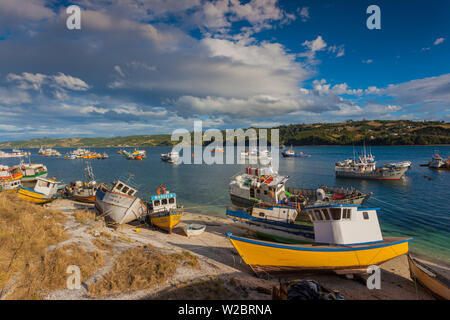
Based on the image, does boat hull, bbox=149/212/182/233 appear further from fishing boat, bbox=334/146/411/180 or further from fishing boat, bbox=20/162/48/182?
fishing boat, bbox=20/162/48/182

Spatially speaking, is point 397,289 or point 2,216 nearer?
point 397,289

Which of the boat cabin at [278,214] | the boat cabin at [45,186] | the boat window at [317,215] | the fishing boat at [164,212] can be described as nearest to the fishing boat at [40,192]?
the boat cabin at [45,186]

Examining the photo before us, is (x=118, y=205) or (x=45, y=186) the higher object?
(x=45, y=186)

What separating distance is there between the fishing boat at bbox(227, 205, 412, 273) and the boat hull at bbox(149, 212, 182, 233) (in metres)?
9.71

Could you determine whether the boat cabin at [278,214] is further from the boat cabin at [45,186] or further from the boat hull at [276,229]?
the boat cabin at [45,186]

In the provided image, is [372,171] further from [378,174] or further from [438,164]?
[438,164]

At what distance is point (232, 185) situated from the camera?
1227 inches

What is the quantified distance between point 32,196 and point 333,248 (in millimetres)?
40119

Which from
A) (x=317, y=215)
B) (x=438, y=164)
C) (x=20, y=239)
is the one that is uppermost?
(x=438, y=164)

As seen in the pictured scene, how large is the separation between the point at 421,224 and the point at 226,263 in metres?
25.9

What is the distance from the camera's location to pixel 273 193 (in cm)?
2580

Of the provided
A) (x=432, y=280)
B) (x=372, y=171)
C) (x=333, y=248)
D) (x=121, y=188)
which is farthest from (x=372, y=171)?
(x=121, y=188)
